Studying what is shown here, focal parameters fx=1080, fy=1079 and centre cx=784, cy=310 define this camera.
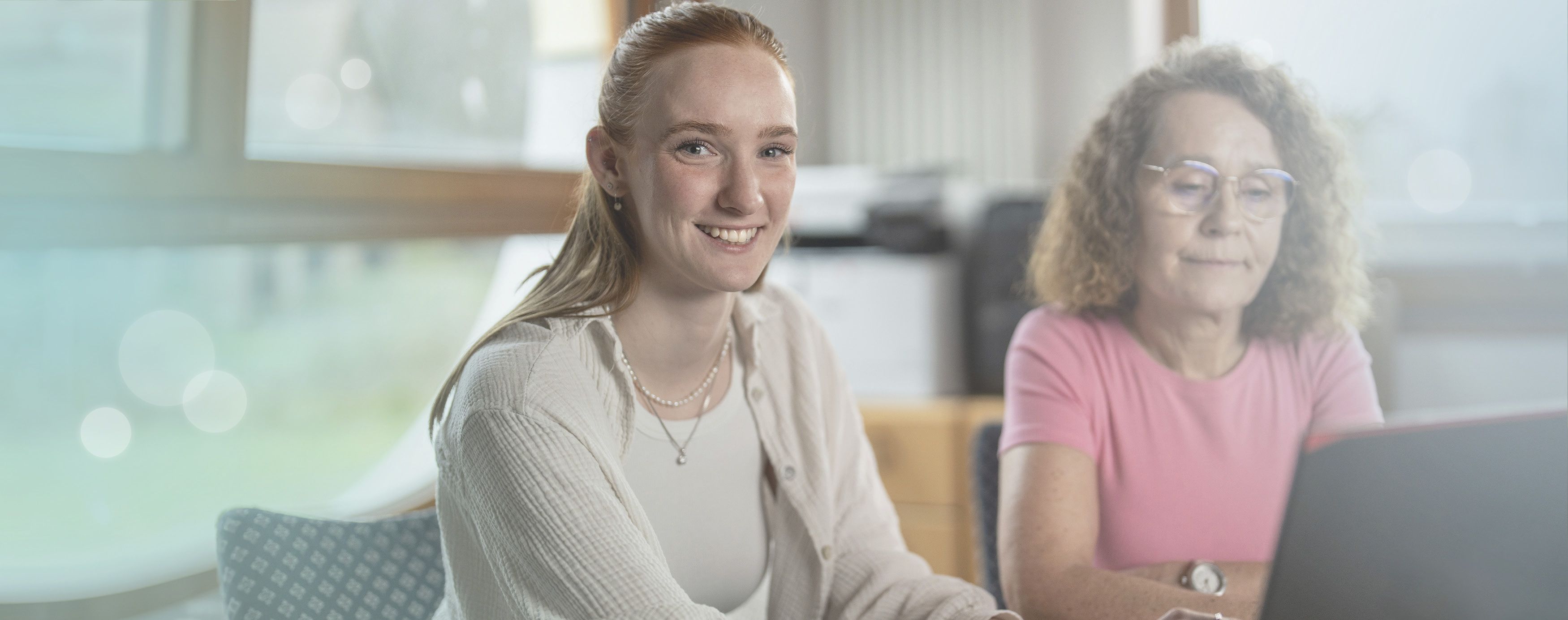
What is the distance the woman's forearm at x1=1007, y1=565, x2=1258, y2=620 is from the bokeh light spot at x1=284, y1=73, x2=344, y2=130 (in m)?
1.29

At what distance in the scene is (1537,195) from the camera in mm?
2359

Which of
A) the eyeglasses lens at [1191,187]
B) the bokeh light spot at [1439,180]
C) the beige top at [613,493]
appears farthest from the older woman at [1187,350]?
the bokeh light spot at [1439,180]

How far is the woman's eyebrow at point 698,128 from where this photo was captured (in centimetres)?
93

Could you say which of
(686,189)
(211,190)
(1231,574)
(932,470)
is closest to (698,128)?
(686,189)

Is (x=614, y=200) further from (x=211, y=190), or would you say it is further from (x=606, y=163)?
(x=211, y=190)

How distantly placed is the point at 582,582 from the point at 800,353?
0.41 meters

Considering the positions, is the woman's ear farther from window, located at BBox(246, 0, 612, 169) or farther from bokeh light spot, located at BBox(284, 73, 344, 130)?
bokeh light spot, located at BBox(284, 73, 344, 130)

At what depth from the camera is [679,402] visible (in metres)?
1.06

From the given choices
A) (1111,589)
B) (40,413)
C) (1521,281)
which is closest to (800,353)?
(1111,589)

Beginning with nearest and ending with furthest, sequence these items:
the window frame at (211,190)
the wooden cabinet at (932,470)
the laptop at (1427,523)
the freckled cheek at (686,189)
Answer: the laptop at (1427,523), the freckled cheek at (686,189), the window frame at (211,190), the wooden cabinet at (932,470)

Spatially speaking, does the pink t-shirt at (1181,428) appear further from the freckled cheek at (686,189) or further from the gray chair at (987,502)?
the freckled cheek at (686,189)

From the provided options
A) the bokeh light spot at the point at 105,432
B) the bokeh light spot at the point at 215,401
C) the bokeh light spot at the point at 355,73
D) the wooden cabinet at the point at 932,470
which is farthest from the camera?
the wooden cabinet at the point at 932,470

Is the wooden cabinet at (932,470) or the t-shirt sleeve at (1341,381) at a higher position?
the t-shirt sleeve at (1341,381)

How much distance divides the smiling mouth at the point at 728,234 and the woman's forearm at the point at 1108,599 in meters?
0.43
